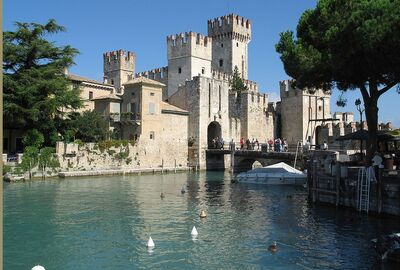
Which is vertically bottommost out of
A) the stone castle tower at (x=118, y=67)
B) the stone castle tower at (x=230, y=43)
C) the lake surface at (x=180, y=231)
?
the lake surface at (x=180, y=231)

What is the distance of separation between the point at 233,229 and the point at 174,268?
470 cm

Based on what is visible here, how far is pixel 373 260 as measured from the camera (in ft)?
35.3

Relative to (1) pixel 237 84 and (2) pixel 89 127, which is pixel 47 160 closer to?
(2) pixel 89 127

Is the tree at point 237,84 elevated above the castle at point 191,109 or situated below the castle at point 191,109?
above

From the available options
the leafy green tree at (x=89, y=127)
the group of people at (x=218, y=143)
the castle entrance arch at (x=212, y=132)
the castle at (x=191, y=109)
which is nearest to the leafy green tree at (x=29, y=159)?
the leafy green tree at (x=89, y=127)

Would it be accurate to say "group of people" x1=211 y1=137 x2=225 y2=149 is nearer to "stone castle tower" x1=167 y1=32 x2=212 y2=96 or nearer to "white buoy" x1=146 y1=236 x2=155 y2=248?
"stone castle tower" x1=167 y1=32 x2=212 y2=96

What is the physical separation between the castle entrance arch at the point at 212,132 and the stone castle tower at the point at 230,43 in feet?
57.1

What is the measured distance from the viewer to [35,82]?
3141 centimetres

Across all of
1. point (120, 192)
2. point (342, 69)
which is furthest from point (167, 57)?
point (342, 69)

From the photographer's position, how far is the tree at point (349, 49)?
1560 centimetres

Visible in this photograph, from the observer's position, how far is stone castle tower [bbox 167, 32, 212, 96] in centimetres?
5134

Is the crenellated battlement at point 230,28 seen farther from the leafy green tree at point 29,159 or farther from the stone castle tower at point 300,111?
the leafy green tree at point 29,159

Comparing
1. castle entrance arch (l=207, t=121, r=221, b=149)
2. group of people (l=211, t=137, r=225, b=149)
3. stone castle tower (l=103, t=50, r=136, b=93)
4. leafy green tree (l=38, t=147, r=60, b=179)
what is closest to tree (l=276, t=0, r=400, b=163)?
leafy green tree (l=38, t=147, r=60, b=179)

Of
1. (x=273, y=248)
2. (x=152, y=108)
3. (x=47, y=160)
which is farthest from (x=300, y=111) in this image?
(x=273, y=248)
